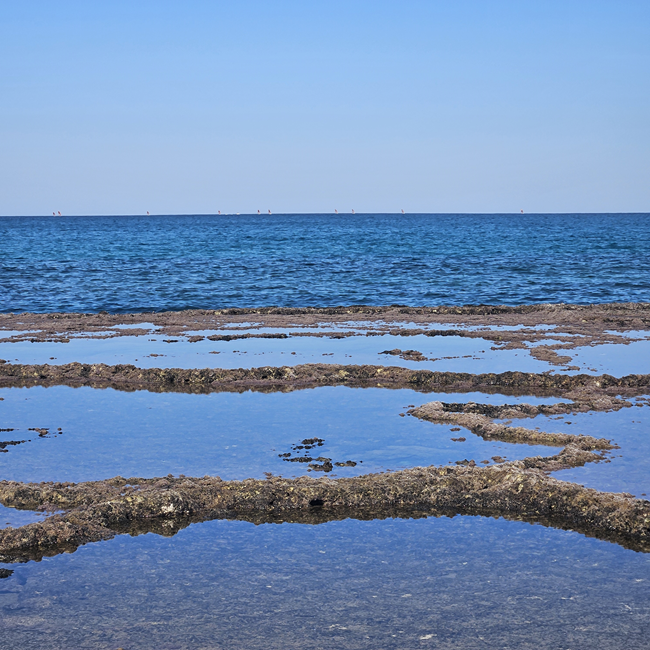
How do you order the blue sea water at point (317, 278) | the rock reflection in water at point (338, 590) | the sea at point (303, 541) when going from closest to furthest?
the rock reflection in water at point (338, 590) → the sea at point (303, 541) → the blue sea water at point (317, 278)

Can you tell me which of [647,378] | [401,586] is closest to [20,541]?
[401,586]

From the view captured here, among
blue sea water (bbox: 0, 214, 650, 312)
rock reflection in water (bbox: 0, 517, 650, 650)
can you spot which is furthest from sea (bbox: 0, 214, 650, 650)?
blue sea water (bbox: 0, 214, 650, 312)

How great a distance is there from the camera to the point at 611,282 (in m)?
33.9

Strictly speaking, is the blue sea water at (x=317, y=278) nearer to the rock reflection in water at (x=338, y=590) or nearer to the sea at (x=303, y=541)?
the sea at (x=303, y=541)

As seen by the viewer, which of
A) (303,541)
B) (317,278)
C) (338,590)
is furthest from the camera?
(317,278)

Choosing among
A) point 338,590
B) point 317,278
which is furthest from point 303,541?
point 317,278

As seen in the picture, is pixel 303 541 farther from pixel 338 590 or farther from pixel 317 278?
pixel 317 278

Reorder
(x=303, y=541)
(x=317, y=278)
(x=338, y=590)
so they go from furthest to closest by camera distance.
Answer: (x=317, y=278) < (x=303, y=541) < (x=338, y=590)

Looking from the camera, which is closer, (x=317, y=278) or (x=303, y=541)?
(x=303, y=541)

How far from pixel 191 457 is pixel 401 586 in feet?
12.7

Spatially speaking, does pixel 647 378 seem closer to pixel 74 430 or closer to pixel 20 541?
pixel 74 430

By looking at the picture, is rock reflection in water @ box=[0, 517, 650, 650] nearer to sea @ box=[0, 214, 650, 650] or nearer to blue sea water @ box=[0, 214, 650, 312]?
sea @ box=[0, 214, 650, 650]

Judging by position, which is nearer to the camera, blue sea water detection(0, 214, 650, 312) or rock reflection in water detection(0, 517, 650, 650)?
rock reflection in water detection(0, 517, 650, 650)

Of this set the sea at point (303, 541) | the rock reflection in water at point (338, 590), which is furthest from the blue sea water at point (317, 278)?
the rock reflection in water at point (338, 590)
